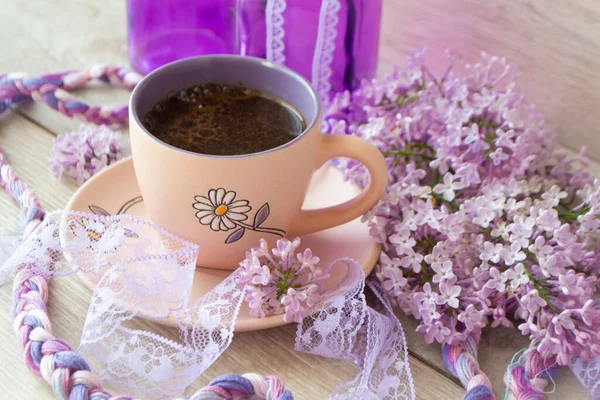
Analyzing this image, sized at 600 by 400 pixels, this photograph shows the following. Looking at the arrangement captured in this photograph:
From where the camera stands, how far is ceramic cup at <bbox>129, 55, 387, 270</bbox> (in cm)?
58

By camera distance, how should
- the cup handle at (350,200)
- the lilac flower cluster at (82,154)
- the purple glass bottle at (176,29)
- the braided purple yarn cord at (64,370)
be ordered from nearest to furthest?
the braided purple yarn cord at (64,370)
the cup handle at (350,200)
the lilac flower cluster at (82,154)
the purple glass bottle at (176,29)

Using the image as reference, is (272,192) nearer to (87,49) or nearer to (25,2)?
(87,49)

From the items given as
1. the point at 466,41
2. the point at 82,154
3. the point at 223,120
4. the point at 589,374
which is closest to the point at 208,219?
the point at 223,120

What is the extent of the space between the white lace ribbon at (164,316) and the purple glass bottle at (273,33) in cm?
31

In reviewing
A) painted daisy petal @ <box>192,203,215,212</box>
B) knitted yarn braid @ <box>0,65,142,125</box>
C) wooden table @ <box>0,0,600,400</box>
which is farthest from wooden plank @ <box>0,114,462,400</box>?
knitted yarn braid @ <box>0,65,142,125</box>

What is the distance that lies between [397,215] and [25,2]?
629 mm

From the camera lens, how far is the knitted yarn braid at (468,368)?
1.89 ft

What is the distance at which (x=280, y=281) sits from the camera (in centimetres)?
61

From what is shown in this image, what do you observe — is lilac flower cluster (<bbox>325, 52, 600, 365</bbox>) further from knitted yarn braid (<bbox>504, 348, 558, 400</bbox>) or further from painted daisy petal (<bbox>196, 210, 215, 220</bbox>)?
painted daisy petal (<bbox>196, 210, 215, 220</bbox>)

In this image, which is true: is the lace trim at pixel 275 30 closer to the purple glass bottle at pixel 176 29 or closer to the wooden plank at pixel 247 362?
the purple glass bottle at pixel 176 29

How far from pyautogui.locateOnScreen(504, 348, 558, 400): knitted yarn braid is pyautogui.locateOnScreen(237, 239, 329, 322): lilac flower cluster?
0.17m

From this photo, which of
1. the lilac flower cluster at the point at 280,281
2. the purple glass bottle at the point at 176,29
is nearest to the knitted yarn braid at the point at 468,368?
the lilac flower cluster at the point at 280,281

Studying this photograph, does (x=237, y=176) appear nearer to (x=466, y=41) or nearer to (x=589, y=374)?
(x=589, y=374)

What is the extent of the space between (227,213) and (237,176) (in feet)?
0.13
